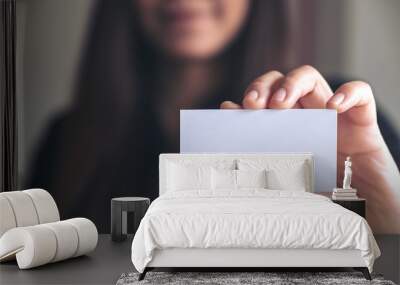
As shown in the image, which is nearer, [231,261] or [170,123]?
[231,261]

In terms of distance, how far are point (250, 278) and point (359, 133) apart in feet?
9.88

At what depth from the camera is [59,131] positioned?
7.67m

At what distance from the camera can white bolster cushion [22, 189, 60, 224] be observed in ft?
19.7

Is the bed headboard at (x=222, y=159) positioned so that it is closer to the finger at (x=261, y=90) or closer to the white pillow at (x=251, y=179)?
the white pillow at (x=251, y=179)

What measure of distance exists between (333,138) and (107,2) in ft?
9.73

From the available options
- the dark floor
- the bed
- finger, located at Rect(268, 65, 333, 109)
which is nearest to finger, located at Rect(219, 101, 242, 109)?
finger, located at Rect(268, 65, 333, 109)

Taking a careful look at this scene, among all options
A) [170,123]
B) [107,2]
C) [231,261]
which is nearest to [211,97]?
[170,123]

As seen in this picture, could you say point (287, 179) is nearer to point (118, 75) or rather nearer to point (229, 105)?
point (229, 105)

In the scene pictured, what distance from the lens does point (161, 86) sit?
300 inches

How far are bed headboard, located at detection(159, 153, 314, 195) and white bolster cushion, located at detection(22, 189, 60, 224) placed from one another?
151 cm

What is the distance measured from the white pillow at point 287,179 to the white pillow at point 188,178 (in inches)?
25.6

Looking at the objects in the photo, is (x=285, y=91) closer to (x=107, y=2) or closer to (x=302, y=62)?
(x=302, y=62)

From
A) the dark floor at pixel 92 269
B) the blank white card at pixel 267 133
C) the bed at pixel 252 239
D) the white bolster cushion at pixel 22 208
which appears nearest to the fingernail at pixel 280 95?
the blank white card at pixel 267 133

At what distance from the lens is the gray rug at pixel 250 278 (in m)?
4.99
